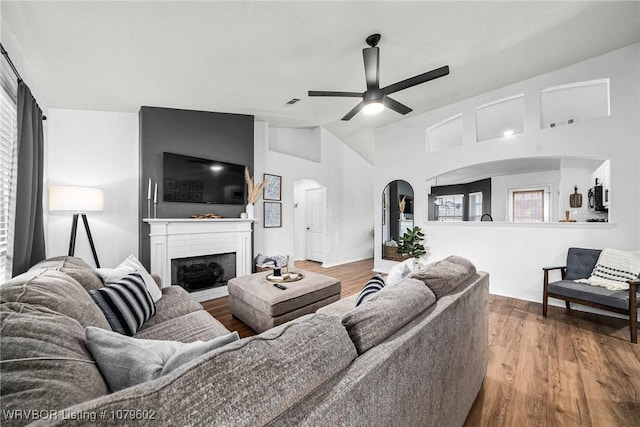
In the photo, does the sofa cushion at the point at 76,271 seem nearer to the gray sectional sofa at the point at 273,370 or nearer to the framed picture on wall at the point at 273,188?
the gray sectional sofa at the point at 273,370

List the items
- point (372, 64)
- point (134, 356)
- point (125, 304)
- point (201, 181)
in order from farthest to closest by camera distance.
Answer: point (201, 181)
point (372, 64)
point (125, 304)
point (134, 356)

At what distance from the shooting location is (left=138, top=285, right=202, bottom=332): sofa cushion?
1823mm

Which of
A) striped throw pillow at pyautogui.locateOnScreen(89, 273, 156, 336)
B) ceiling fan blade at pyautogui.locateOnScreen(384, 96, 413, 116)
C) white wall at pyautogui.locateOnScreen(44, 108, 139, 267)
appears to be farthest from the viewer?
white wall at pyautogui.locateOnScreen(44, 108, 139, 267)

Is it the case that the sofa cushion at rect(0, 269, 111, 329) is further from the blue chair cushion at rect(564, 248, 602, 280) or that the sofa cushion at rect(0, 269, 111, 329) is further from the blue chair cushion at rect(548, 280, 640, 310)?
the blue chair cushion at rect(564, 248, 602, 280)

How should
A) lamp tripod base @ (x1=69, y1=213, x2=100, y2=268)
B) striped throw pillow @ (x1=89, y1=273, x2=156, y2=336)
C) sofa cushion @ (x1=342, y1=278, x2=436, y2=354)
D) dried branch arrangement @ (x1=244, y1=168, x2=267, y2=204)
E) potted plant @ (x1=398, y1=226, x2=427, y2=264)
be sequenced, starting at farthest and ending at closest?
potted plant @ (x1=398, y1=226, x2=427, y2=264) < dried branch arrangement @ (x1=244, y1=168, x2=267, y2=204) < lamp tripod base @ (x1=69, y1=213, x2=100, y2=268) < striped throw pillow @ (x1=89, y1=273, x2=156, y2=336) < sofa cushion @ (x1=342, y1=278, x2=436, y2=354)

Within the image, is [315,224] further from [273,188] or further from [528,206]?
[528,206]

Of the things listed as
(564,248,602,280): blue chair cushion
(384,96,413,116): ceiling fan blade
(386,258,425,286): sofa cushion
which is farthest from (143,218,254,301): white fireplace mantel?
(564,248,602,280): blue chair cushion

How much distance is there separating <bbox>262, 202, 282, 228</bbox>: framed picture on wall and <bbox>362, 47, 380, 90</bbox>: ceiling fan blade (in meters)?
2.97

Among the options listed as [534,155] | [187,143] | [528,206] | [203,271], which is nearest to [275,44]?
[187,143]

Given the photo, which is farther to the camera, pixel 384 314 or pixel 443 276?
pixel 443 276

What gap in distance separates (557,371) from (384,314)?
6.62ft

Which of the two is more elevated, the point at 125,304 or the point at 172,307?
the point at 125,304

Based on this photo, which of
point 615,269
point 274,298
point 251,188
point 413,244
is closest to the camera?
point 274,298

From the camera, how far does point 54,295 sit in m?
1.02
